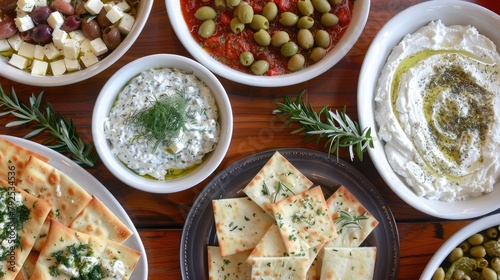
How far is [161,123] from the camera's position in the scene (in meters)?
2.45

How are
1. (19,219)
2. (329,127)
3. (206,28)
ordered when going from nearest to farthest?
(19,219), (329,127), (206,28)

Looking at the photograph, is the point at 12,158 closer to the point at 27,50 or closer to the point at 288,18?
the point at 27,50

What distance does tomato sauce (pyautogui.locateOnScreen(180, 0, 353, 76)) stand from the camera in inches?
104

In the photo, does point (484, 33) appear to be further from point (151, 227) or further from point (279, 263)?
point (151, 227)

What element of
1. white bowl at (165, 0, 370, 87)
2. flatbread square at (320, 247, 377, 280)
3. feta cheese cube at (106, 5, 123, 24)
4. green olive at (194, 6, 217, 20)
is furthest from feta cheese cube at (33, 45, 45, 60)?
flatbread square at (320, 247, 377, 280)

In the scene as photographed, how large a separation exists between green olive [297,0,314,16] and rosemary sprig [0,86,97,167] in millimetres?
1172

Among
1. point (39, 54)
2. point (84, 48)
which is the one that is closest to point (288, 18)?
point (84, 48)

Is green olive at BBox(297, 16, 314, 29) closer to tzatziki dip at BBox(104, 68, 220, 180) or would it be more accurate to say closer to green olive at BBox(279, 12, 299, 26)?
green olive at BBox(279, 12, 299, 26)

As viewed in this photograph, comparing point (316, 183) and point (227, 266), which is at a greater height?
point (316, 183)

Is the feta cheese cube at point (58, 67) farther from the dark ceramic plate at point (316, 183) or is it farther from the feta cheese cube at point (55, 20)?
the dark ceramic plate at point (316, 183)

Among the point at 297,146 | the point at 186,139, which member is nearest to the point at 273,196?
the point at 297,146

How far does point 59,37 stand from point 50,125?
0.40 metres

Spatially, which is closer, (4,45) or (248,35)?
(4,45)

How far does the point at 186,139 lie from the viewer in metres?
2.52
